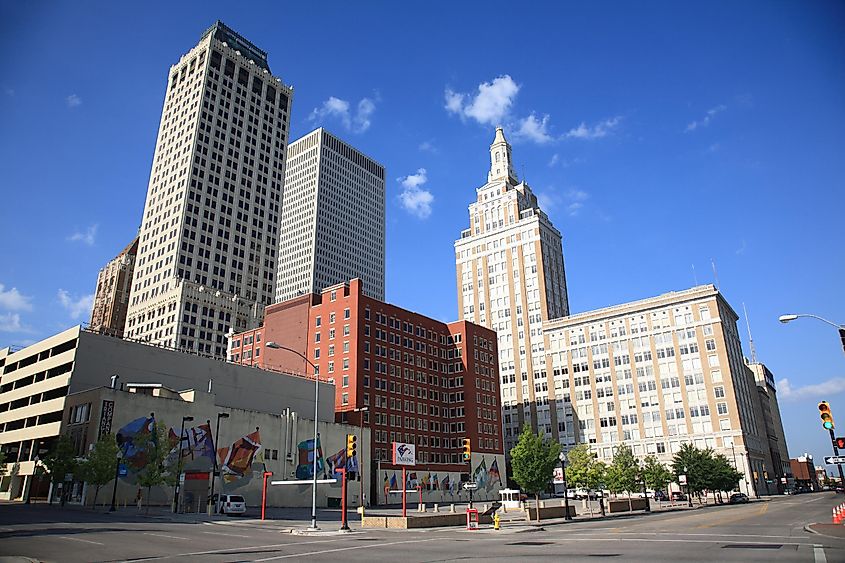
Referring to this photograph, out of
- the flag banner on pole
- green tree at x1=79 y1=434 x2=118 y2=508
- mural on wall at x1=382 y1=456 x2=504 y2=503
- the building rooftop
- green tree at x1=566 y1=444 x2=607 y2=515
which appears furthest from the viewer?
the building rooftop

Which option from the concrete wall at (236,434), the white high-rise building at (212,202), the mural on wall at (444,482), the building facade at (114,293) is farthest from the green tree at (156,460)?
the building facade at (114,293)

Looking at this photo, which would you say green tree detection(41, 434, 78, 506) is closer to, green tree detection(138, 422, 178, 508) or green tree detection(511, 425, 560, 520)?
green tree detection(138, 422, 178, 508)

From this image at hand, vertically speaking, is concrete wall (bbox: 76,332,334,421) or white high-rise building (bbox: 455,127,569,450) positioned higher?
white high-rise building (bbox: 455,127,569,450)

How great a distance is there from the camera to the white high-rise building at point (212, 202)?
13675cm

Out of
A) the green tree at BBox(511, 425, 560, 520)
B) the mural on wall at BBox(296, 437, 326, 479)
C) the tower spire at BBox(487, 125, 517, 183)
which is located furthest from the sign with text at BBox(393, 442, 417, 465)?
the tower spire at BBox(487, 125, 517, 183)

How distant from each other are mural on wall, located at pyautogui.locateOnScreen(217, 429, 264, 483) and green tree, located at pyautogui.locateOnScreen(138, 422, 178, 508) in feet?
25.6

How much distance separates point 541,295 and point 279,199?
79.4 meters

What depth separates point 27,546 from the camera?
22297 mm

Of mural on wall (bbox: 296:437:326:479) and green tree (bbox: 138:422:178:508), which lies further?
mural on wall (bbox: 296:437:326:479)

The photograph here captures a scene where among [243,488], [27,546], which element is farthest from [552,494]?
[27,546]

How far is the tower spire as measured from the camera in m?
180

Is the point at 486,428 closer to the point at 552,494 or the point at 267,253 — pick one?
the point at 552,494

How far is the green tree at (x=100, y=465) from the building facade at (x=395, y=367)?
37027 millimetres

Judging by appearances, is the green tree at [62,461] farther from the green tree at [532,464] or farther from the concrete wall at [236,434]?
the green tree at [532,464]
